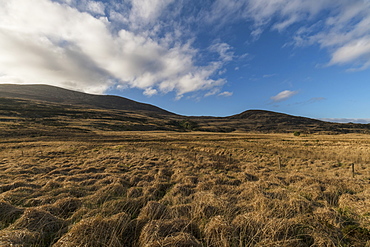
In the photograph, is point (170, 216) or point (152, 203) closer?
point (170, 216)

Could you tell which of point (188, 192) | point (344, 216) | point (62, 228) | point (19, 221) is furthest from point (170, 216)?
point (344, 216)

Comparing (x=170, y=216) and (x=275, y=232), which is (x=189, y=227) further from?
(x=275, y=232)

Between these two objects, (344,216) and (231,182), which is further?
(231,182)

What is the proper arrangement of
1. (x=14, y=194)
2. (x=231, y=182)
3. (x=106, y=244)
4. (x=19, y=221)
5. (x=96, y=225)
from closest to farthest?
1. (x=106, y=244)
2. (x=96, y=225)
3. (x=19, y=221)
4. (x=14, y=194)
5. (x=231, y=182)

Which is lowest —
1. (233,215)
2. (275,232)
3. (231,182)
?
(231,182)

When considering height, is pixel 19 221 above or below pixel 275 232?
below

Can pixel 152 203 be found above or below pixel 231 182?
above

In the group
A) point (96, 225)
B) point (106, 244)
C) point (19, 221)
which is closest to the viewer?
Answer: point (106, 244)

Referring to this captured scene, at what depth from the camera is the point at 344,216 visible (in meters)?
6.02

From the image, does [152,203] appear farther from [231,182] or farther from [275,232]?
[231,182]

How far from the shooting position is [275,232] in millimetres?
4500

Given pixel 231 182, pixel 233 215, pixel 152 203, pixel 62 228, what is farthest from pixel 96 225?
pixel 231 182

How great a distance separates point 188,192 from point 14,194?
28.6ft

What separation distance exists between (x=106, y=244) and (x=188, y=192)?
503cm
